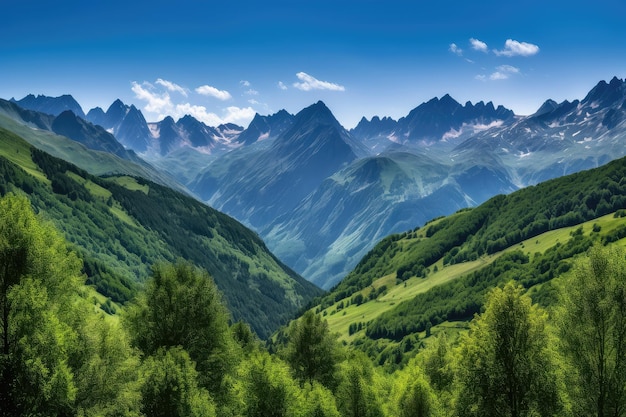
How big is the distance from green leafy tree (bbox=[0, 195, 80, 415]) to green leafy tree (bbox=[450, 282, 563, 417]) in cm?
2796

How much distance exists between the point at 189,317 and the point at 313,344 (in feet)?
76.9

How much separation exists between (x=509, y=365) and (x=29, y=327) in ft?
108

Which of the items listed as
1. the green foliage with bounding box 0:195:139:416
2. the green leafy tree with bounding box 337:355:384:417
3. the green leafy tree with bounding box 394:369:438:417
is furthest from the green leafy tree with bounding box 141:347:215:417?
the green leafy tree with bounding box 394:369:438:417

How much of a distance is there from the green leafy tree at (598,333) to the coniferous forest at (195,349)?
0.07 meters

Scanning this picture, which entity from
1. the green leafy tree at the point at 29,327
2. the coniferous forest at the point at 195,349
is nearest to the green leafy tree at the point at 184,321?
the coniferous forest at the point at 195,349

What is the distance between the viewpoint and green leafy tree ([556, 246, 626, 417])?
35125 mm

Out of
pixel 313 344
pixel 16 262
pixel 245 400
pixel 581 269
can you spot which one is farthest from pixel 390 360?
pixel 16 262

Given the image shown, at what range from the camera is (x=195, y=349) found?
47844 millimetres

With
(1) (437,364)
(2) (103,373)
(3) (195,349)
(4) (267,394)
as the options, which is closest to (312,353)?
(4) (267,394)

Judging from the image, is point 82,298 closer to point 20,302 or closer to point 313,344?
point 20,302

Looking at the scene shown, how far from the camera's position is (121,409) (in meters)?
35.9

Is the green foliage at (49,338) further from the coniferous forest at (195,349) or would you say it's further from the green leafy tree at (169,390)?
the green leafy tree at (169,390)

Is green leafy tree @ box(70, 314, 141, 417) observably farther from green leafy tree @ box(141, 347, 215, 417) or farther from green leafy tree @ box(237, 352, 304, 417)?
green leafy tree @ box(237, 352, 304, 417)

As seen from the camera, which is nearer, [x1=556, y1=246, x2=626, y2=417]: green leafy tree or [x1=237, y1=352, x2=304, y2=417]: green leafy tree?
[x1=556, y1=246, x2=626, y2=417]: green leafy tree
